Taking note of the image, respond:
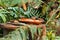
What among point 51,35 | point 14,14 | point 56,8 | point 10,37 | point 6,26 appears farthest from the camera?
point 56,8

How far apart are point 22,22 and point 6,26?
0.12 metres

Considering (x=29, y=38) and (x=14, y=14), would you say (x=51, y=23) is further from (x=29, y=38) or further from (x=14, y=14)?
(x=29, y=38)

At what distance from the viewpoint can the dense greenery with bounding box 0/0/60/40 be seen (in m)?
1.25

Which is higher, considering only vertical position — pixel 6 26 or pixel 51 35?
pixel 6 26

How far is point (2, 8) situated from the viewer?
164 centimetres

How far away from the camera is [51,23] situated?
171 centimetres

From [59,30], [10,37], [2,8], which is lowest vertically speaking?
[59,30]

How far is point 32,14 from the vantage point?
174cm

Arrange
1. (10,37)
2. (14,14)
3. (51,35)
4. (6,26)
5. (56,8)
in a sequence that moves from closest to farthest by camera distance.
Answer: (10,37) → (6,26) → (51,35) → (14,14) → (56,8)

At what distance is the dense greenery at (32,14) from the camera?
1251mm

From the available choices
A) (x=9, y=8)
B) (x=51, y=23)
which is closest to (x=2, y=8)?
(x=9, y=8)

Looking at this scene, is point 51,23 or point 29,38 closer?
point 29,38

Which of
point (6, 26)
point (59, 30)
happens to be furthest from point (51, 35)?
point (6, 26)

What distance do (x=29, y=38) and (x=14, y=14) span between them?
413 millimetres
